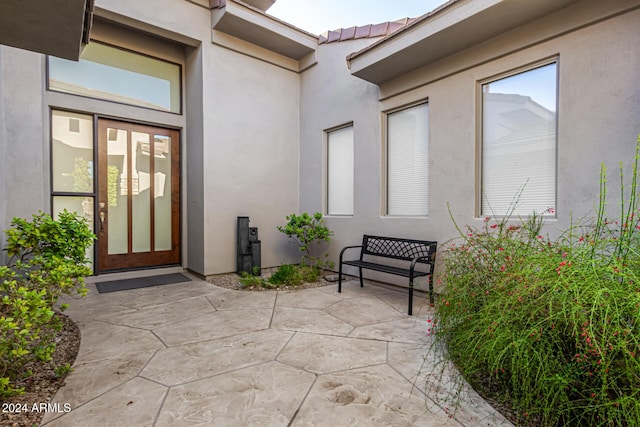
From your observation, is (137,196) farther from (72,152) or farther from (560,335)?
(560,335)

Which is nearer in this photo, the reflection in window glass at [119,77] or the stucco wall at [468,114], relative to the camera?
the stucco wall at [468,114]

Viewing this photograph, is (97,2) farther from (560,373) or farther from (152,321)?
(560,373)

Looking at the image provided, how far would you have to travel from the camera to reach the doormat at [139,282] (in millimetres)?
4520

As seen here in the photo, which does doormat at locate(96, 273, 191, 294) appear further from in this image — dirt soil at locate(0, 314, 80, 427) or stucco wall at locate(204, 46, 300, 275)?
dirt soil at locate(0, 314, 80, 427)

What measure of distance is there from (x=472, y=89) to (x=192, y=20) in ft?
14.6

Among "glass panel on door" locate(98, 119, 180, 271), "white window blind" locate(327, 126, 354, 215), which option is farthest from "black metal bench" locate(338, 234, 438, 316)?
"glass panel on door" locate(98, 119, 180, 271)

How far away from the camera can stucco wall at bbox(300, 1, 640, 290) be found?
278cm

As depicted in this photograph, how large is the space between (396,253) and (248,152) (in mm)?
3168

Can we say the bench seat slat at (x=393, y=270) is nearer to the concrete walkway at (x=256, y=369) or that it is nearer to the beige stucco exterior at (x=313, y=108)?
the concrete walkway at (x=256, y=369)

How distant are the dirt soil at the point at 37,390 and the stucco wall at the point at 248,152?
2.68m

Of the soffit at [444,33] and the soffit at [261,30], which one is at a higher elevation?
the soffit at [261,30]

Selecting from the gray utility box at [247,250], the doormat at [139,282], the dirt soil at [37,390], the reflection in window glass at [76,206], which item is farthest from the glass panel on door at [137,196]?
the dirt soil at [37,390]

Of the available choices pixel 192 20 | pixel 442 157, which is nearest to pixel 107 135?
pixel 192 20

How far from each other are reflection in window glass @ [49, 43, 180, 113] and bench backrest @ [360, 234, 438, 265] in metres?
4.24
